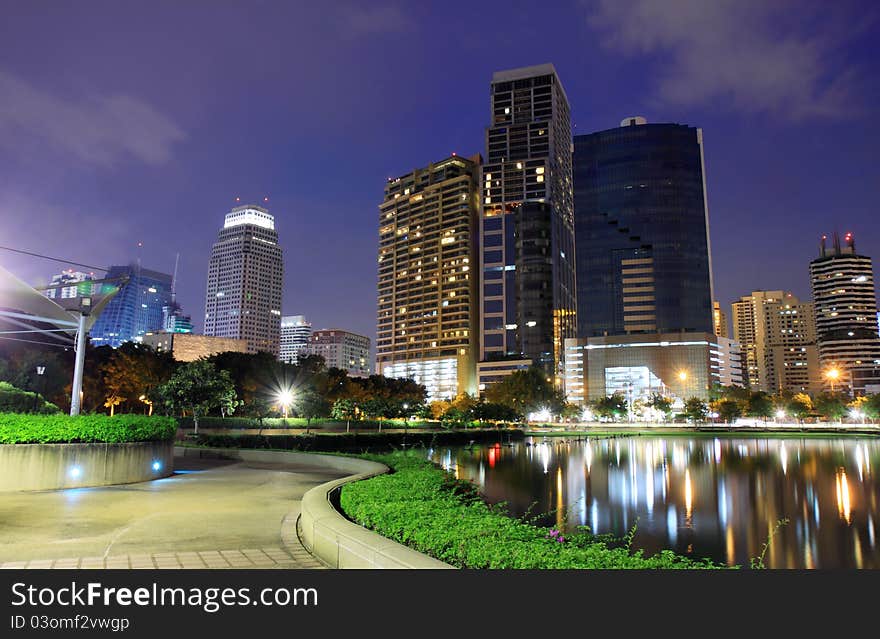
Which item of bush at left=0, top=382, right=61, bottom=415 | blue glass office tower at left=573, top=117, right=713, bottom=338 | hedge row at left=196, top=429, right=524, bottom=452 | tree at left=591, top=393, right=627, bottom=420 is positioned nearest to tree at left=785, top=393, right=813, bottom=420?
tree at left=591, top=393, right=627, bottom=420

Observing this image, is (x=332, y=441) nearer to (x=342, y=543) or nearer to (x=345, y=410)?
(x=342, y=543)

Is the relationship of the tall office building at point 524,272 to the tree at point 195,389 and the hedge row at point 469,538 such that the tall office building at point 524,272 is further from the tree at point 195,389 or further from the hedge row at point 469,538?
the hedge row at point 469,538

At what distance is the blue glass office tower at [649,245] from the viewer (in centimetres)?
18575

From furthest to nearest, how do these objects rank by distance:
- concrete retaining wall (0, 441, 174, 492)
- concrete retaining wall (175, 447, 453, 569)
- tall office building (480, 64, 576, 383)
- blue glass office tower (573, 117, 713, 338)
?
blue glass office tower (573, 117, 713, 338), tall office building (480, 64, 576, 383), concrete retaining wall (0, 441, 174, 492), concrete retaining wall (175, 447, 453, 569)

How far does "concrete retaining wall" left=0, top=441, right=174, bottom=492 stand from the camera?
589 inches

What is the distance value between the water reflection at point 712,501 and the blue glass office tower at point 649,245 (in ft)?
476

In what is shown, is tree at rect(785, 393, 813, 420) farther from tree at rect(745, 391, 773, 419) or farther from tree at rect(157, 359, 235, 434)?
tree at rect(157, 359, 235, 434)

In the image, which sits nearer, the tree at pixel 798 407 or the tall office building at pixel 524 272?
the tree at pixel 798 407

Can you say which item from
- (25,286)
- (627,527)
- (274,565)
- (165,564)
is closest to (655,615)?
(274,565)

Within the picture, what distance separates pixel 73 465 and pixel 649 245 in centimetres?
19115

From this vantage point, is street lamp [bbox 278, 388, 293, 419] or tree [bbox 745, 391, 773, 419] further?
tree [bbox 745, 391, 773, 419]

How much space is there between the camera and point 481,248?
193 m

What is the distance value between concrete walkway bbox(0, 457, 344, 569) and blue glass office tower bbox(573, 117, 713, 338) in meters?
183

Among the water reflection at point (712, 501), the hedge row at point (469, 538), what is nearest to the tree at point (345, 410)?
the water reflection at point (712, 501)
